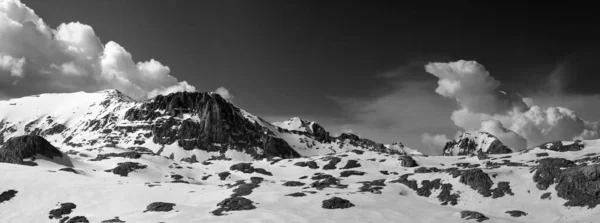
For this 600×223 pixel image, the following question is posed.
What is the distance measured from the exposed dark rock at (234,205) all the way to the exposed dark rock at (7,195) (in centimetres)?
4543

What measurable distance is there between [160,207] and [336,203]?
33.5 m

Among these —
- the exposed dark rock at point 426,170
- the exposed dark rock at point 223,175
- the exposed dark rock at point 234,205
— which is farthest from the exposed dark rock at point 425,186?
the exposed dark rock at point 223,175

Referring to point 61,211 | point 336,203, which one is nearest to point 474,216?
point 336,203

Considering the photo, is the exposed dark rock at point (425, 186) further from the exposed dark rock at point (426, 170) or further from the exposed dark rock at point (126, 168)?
the exposed dark rock at point (126, 168)

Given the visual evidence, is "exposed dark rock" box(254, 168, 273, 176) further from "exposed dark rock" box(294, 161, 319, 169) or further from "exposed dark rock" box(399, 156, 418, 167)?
"exposed dark rock" box(399, 156, 418, 167)

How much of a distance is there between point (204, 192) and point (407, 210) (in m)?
44.8

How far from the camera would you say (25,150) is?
15238cm

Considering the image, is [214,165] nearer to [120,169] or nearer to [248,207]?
[120,169]

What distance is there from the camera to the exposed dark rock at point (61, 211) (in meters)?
69.5

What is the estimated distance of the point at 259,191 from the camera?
80938mm

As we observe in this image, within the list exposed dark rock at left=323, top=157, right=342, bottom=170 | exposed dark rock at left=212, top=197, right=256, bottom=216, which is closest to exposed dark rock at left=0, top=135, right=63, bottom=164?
exposed dark rock at left=323, top=157, right=342, bottom=170

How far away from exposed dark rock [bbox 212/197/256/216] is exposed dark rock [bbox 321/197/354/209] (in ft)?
43.7

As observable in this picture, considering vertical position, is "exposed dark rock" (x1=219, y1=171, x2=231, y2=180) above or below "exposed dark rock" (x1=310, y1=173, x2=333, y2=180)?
below

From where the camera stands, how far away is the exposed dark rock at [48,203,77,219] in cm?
6953
